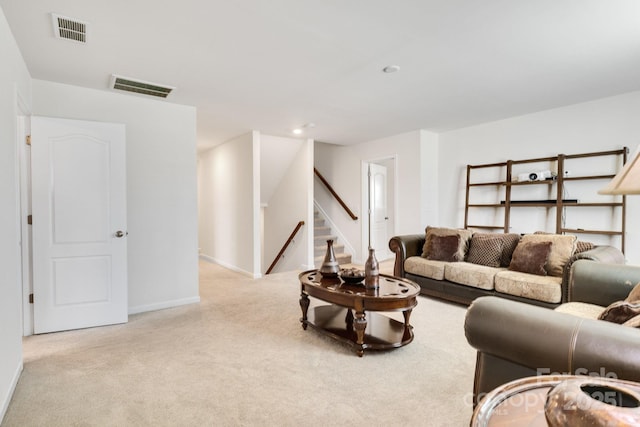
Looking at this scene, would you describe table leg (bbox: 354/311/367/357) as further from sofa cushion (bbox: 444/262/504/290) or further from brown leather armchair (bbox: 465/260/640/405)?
sofa cushion (bbox: 444/262/504/290)

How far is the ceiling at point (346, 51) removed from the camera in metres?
2.05

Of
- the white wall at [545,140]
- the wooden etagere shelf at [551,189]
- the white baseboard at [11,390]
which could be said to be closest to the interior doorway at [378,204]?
the white wall at [545,140]

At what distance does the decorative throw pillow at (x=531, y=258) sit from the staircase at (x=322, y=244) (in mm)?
3418

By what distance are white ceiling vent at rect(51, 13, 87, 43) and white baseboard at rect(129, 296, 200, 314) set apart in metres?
2.67

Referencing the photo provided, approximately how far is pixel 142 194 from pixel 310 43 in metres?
2.56

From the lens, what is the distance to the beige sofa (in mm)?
3043

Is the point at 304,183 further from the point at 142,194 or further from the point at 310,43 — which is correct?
the point at 310,43

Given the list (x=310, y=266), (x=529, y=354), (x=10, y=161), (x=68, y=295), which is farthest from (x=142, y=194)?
(x=529, y=354)

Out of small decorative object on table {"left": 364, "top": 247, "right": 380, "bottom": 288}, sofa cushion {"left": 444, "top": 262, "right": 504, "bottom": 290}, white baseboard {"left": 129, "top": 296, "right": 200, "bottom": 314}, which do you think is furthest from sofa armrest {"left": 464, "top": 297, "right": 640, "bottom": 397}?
white baseboard {"left": 129, "top": 296, "right": 200, "bottom": 314}

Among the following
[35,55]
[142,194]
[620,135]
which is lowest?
[142,194]

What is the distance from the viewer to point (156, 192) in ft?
12.3

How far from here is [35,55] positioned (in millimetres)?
2615

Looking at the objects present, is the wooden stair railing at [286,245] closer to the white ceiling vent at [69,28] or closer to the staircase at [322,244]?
the staircase at [322,244]

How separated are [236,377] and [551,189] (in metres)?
4.52
